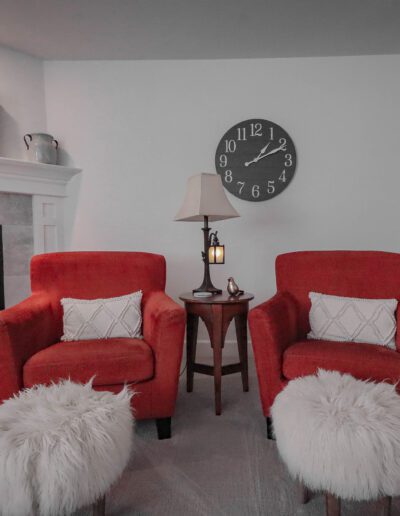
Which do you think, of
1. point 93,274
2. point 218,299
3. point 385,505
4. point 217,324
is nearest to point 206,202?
point 218,299

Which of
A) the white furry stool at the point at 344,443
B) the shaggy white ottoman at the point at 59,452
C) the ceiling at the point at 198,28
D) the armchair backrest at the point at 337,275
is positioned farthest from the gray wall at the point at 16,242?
the white furry stool at the point at 344,443

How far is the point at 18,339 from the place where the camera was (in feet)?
5.53

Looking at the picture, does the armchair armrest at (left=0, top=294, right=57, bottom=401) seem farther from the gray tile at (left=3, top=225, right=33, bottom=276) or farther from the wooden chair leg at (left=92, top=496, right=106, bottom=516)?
the gray tile at (left=3, top=225, right=33, bottom=276)

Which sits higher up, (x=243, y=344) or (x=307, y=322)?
(x=307, y=322)

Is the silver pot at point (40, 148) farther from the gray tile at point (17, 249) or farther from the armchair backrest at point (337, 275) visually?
the armchair backrest at point (337, 275)

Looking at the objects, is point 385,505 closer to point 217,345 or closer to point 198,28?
point 217,345

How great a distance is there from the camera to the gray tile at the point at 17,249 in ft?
9.10

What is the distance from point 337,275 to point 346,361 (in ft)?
2.10

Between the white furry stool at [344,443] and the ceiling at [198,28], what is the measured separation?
7.44 feet

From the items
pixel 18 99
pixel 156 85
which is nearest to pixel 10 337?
pixel 18 99

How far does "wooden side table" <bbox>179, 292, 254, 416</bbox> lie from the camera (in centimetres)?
210

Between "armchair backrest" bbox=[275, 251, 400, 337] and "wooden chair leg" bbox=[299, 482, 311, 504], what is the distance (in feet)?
3.05

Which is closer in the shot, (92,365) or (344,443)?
(344,443)

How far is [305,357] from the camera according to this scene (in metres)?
1.71
